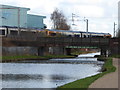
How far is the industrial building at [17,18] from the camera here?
154 meters

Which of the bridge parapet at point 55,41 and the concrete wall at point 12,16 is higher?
the concrete wall at point 12,16

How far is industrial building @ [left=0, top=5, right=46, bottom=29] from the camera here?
505ft

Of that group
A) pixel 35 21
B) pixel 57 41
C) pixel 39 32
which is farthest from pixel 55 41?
pixel 35 21

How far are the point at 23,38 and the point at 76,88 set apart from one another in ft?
247

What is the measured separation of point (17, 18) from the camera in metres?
161

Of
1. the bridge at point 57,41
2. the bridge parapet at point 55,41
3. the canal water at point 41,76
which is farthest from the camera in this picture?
the bridge parapet at point 55,41

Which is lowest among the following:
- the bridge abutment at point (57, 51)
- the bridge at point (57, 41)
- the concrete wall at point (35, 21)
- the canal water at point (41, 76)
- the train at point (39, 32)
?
the bridge abutment at point (57, 51)

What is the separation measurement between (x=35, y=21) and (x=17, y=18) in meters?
18.3

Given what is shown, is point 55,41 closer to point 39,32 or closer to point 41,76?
point 39,32

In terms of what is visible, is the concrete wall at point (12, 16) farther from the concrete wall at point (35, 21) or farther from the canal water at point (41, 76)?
the canal water at point (41, 76)

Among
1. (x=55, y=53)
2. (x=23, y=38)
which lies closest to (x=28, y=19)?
(x=55, y=53)

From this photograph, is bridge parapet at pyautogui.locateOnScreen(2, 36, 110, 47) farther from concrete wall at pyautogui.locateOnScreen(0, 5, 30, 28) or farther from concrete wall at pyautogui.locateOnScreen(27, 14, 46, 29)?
concrete wall at pyautogui.locateOnScreen(27, 14, 46, 29)

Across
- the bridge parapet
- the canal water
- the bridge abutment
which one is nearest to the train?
the bridge parapet

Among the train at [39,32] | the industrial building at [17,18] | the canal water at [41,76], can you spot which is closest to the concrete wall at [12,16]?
the industrial building at [17,18]
